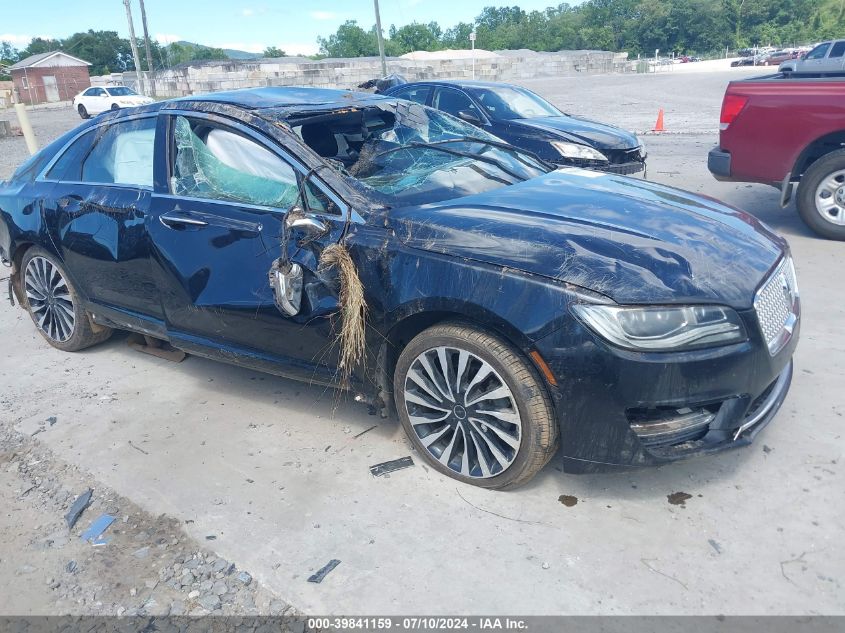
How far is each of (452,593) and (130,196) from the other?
117 inches

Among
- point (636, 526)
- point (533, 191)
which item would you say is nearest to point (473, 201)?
point (533, 191)

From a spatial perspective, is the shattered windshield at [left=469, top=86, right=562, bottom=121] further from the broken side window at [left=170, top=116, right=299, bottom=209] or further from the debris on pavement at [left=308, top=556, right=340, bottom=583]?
the debris on pavement at [left=308, top=556, right=340, bottom=583]

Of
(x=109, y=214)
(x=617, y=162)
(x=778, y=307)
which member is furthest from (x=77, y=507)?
(x=617, y=162)

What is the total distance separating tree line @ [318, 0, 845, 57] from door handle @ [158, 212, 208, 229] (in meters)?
91.8

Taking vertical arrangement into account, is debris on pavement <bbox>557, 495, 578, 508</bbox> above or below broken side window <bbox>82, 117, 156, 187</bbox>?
below

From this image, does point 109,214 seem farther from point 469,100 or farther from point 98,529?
point 469,100

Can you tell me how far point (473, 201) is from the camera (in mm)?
3334

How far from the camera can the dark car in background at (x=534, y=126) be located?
8.60 m

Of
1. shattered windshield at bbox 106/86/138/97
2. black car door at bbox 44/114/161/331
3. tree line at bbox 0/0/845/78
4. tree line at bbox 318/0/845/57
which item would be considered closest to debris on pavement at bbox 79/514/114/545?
black car door at bbox 44/114/161/331

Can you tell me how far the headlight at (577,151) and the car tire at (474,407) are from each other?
6105 millimetres

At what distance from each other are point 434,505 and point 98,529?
149cm

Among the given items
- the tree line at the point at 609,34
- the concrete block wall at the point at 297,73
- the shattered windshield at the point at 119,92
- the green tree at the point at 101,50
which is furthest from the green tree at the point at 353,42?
the shattered windshield at the point at 119,92

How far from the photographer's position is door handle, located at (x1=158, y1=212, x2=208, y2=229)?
3.67 meters

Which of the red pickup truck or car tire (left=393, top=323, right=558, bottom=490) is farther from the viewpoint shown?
the red pickup truck
